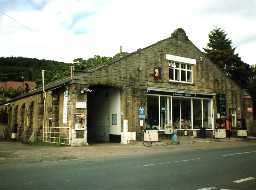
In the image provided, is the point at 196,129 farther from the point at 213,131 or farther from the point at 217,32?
the point at 217,32

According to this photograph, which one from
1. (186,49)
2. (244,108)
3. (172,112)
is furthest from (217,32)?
(172,112)

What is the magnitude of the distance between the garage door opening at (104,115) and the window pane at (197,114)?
784 cm

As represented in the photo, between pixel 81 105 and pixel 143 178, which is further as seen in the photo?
pixel 81 105

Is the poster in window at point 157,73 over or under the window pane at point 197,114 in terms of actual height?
over

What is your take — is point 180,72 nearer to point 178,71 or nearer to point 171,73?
point 178,71

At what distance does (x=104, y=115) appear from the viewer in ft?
95.0

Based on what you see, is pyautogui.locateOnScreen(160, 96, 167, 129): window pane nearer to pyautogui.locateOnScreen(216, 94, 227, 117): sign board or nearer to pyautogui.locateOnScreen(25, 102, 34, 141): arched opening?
pyautogui.locateOnScreen(216, 94, 227, 117): sign board

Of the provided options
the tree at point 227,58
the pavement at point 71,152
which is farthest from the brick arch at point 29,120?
the tree at point 227,58

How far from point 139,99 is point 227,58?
2822cm

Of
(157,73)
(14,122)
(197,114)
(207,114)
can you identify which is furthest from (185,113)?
(14,122)

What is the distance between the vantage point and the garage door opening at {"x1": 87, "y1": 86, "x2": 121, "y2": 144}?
27203 millimetres

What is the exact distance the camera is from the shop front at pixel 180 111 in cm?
2858

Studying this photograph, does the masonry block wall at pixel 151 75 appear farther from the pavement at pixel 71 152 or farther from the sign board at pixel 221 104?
the pavement at pixel 71 152

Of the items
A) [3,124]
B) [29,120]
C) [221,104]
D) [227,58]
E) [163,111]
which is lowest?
[3,124]
